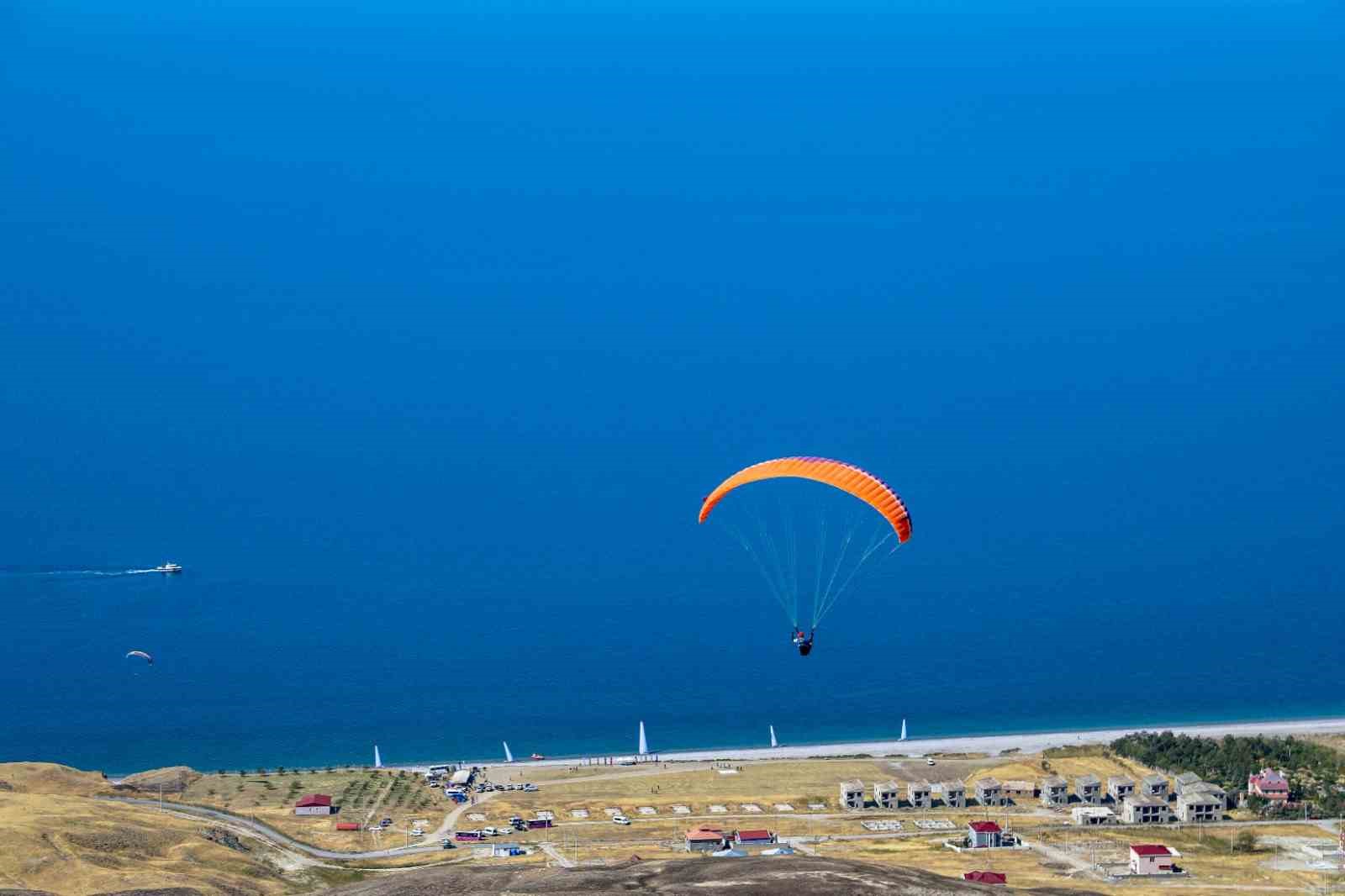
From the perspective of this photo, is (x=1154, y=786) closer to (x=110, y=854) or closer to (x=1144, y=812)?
(x=1144, y=812)

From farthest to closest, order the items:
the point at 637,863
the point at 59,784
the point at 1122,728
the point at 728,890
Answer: the point at 1122,728
the point at 59,784
the point at 637,863
the point at 728,890

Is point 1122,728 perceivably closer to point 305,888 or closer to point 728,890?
point 305,888

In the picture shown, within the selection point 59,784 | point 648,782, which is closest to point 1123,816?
point 648,782

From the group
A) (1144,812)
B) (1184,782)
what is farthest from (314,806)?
(1184,782)

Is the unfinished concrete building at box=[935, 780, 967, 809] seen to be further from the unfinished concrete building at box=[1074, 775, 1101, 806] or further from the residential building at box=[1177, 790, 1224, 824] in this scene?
the residential building at box=[1177, 790, 1224, 824]

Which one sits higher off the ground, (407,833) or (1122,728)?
(1122,728)

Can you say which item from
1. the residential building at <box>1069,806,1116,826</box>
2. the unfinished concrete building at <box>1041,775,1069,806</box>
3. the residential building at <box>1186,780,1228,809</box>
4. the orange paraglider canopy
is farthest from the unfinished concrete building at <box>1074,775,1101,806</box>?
the orange paraglider canopy
